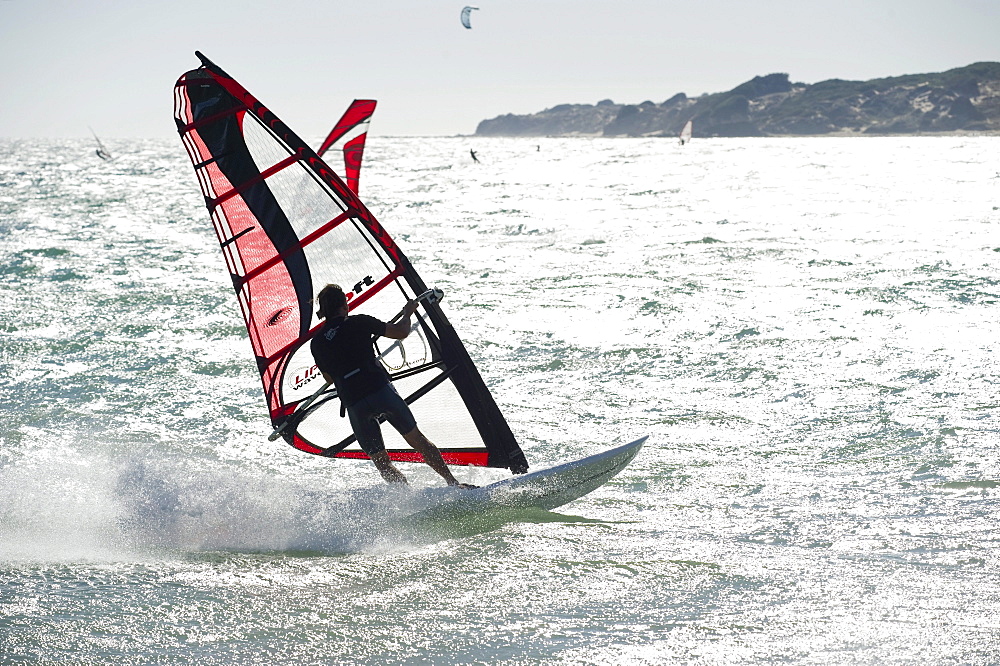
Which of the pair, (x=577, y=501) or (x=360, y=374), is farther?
(x=577, y=501)

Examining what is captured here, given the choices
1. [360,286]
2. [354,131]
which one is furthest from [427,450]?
[354,131]

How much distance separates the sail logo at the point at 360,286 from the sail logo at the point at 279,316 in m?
0.45

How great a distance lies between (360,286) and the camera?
19.0ft

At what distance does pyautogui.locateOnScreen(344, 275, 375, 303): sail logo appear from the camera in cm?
575

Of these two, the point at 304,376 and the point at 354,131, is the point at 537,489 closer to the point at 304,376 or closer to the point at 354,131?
the point at 304,376

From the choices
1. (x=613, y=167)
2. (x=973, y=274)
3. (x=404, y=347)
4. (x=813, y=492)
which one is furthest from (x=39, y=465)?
(x=613, y=167)

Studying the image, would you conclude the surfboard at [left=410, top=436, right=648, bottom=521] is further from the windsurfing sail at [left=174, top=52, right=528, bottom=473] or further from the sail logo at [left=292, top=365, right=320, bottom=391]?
the sail logo at [left=292, top=365, right=320, bottom=391]

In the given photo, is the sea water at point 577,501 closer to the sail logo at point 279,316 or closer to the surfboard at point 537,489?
the surfboard at point 537,489

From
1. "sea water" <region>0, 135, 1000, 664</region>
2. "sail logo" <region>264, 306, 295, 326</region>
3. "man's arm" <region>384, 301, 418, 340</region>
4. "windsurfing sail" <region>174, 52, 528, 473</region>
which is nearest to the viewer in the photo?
"sea water" <region>0, 135, 1000, 664</region>

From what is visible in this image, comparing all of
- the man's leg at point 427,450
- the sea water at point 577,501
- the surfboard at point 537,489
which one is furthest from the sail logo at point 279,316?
the surfboard at point 537,489

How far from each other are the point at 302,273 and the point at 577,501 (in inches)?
89.3

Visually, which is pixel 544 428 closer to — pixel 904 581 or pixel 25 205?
pixel 904 581

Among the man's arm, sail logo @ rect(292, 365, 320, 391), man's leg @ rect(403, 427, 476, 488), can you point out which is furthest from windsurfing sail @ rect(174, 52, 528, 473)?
man's leg @ rect(403, 427, 476, 488)

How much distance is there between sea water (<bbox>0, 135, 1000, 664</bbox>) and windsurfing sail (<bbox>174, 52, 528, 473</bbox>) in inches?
23.7
